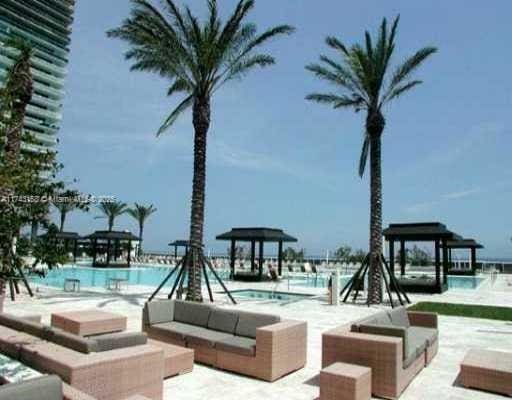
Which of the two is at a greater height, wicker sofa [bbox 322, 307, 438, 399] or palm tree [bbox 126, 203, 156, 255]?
palm tree [bbox 126, 203, 156, 255]

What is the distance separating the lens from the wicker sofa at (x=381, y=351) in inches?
177

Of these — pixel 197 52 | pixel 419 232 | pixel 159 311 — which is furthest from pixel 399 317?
pixel 419 232

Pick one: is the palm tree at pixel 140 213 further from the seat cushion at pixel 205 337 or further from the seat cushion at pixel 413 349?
the seat cushion at pixel 413 349

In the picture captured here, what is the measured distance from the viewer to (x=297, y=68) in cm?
1442

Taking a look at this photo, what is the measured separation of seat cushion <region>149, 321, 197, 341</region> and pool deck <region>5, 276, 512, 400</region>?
0.60 metres

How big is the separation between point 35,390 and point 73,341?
1586 millimetres

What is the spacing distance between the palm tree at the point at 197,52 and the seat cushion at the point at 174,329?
486 cm

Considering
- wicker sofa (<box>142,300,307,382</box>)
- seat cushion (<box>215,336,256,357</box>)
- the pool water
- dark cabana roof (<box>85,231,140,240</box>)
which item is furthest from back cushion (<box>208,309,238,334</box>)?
dark cabana roof (<box>85,231,140,240</box>)

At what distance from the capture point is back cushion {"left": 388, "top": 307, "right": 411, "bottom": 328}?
6.19 m

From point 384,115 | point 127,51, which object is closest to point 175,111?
point 127,51

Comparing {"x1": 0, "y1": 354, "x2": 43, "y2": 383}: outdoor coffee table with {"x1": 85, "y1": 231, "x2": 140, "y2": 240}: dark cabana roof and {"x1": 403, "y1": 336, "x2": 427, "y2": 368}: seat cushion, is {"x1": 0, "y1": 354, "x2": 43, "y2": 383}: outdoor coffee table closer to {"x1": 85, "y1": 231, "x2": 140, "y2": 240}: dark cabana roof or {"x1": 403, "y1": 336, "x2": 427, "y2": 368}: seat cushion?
{"x1": 403, "y1": 336, "x2": 427, "y2": 368}: seat cushion

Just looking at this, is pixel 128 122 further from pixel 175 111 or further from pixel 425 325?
pixel 425 325

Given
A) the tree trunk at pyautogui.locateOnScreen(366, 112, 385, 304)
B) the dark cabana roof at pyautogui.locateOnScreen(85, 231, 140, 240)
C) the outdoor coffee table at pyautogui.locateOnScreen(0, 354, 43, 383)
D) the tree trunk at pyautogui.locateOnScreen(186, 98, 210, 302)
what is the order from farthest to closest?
the dark cabana roof at pyautogui.locateOnScreen(85, 231, 140, 240), the tree trunk at pyautogui.locateOnScreen(366, 112, 385, 304), the tree trunk at pyautogui.locateOnScreen(186, 98, 210, 302), the outdoor coffee table at pyautogui.locateOnScreen(0, 354, 43, 383)

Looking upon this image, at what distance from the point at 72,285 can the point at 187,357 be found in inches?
456
